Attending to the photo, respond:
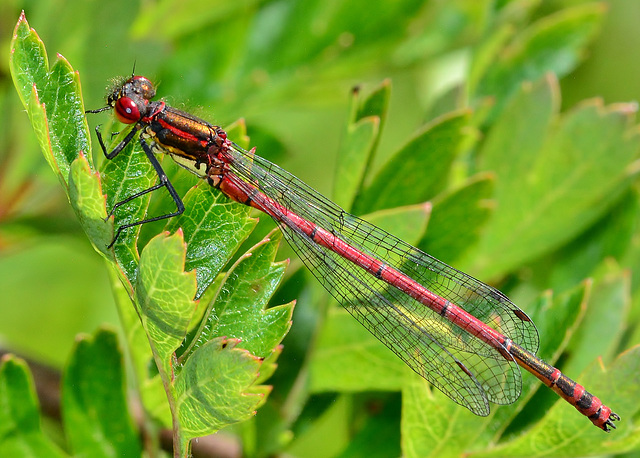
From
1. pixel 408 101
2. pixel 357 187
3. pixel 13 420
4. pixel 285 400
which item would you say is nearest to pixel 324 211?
pixel 357 187

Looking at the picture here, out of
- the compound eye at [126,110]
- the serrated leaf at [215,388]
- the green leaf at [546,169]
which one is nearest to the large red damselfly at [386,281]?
the compound eye at [126,110]

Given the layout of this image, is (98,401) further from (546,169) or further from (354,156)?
(546,169)

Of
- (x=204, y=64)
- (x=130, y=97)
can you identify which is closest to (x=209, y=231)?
(x=130, y=97)

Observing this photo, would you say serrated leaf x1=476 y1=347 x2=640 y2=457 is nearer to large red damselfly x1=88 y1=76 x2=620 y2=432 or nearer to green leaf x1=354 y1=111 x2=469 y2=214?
large red damselfly x1=88 y1=76 x2=620 y2=432

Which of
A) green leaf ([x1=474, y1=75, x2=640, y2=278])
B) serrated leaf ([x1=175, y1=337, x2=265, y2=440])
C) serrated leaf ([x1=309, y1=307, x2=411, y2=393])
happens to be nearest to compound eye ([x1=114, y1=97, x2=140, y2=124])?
serrated leaf ([x1=309, y1=307, x2=411, y2=393])

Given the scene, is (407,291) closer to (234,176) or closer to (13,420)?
(234,176)

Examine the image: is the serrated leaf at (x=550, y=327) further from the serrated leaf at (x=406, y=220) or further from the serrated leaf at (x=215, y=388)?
the serrated leaf at (x=215, y=388)
